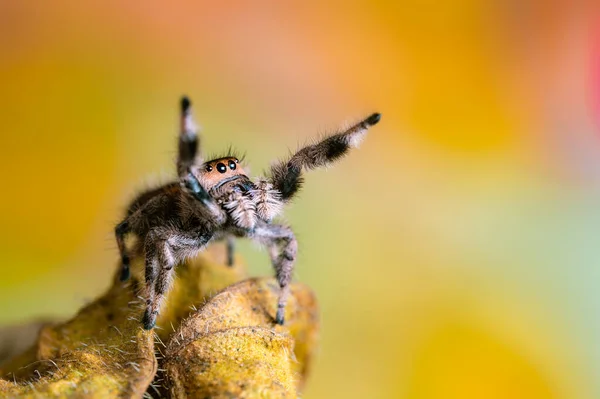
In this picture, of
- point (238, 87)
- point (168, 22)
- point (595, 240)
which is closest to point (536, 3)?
point (595, 240)

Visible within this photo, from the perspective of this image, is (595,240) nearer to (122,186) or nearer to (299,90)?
(299,90)

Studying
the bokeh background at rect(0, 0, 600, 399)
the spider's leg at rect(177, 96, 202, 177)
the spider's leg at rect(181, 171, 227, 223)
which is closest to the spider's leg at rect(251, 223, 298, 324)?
the spider's leg at rect(181, 171, 227, 223)

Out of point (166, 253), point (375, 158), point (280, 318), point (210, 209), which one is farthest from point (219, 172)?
point (375, 158)

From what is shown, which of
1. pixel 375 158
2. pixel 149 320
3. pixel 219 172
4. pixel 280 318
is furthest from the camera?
pixel 375 158

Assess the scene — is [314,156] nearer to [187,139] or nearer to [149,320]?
[187,139]

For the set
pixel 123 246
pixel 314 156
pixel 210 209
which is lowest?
pixel 123 246

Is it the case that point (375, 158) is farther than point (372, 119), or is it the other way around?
point (375, 158)

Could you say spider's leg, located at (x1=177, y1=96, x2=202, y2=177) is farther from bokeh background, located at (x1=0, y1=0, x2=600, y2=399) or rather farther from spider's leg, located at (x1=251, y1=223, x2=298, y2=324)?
bokeh background, located at (x1=0, y1=0, x2=600, y2=399)
